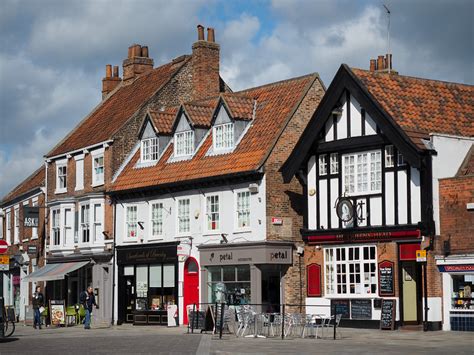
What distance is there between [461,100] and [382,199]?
638cm

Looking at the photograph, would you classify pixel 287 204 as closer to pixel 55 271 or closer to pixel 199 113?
pixel 199 113

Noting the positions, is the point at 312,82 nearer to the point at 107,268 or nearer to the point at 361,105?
the point at 361,105

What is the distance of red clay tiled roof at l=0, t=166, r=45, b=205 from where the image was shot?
201 ft

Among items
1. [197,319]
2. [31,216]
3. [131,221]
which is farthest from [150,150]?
[197,319]

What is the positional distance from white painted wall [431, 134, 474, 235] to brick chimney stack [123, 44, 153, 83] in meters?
24.3

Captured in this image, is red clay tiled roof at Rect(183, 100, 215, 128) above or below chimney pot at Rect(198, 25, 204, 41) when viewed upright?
below

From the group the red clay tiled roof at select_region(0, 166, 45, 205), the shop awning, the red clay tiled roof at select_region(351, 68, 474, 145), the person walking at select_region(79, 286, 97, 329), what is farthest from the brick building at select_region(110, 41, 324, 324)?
the red clay tiled roof at select_region(0, 166, 45, 205)

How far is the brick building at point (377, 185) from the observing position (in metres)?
36.1

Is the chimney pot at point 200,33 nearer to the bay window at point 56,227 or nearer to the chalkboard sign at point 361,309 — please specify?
the bay window at point 56,227

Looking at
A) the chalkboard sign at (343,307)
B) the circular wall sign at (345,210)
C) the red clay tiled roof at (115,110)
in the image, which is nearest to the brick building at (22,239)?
the red clay tiled roof at (115,110)

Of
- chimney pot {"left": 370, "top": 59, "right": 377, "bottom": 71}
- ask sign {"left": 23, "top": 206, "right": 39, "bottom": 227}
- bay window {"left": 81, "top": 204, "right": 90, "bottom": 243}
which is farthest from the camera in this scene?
ask sign {"left": 23, "top": 206, "right": 39, "bottom": 227}

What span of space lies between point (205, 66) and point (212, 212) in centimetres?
1040

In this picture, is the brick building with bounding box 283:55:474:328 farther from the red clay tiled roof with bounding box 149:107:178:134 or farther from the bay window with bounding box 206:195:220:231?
the red clay tiled roof with bounding box 149:107:178:134

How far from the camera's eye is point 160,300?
1807 inches
